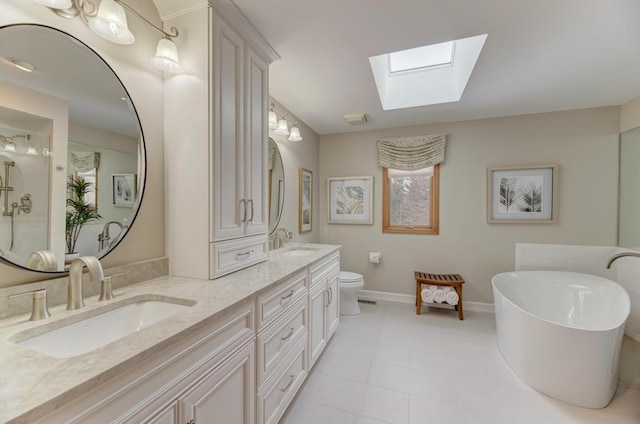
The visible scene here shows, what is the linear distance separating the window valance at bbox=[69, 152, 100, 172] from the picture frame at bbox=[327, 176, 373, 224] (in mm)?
2834

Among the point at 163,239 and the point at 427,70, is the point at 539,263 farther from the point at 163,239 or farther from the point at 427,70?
the point at 163,239

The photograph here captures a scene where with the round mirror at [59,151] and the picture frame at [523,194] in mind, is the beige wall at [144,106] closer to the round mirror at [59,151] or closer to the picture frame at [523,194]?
the round mirror at [59,151]

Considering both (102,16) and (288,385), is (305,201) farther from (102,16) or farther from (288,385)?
(102,16)

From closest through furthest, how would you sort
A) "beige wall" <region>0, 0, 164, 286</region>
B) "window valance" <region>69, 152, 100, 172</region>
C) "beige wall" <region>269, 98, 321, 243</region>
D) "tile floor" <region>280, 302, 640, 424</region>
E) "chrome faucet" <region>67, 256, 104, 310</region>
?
1. "chrome faucet" <region>67, 256, 104, 310</region>
2. "window valance" <region>69, 152, 100, 172</region>
3. "beige wall" <region>0, 0, 164, 286</region>
4. "tile floor" <region>280, 302, 640, 424</region>
5. "beige wall" <region>269, 98, 321, 243</region>

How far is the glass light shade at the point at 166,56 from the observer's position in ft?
4.23

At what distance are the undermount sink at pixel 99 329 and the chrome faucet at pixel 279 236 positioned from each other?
140 cm

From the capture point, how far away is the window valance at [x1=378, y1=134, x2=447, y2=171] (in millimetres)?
3250

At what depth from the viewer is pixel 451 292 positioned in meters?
2.93

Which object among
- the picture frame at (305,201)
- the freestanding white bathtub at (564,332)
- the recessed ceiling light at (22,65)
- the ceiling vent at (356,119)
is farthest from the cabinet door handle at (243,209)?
the freestanding white bathtub at (564,332)

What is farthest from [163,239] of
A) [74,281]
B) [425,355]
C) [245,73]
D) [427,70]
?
[427,70]

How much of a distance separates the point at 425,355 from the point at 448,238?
154 cm

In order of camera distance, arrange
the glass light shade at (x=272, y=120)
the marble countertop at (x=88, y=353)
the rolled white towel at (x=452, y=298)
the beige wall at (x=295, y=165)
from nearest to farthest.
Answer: the marble countertop at (x=88, y=353)
the glass light shade at (x=272, y=120)
the beige wall at (x=295, y=165)
the rolled white towel at (x=452, y=298)

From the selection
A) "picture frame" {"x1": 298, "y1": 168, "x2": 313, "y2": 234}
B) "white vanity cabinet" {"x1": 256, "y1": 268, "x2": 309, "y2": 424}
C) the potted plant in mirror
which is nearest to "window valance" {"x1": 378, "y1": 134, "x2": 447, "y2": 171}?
"picture frame" {"x1": 298, "y1": 168, "x2": 313, "y2": 234}

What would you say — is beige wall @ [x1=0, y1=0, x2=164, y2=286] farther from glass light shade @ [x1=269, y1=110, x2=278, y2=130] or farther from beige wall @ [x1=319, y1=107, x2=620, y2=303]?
beige wall @ [x1=319, y1=107, x2=620, y2=303]
